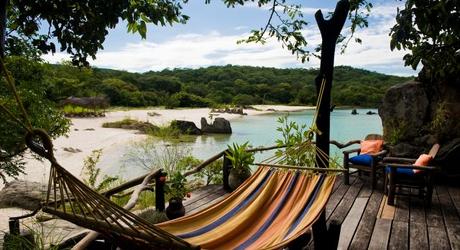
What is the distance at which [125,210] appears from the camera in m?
1.71

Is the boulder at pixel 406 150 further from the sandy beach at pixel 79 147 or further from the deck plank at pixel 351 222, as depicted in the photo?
the sandy beach at pixel 79 147

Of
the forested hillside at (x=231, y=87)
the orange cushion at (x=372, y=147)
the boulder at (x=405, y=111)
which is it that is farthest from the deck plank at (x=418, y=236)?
the forested hillside at (x=231, y=87)

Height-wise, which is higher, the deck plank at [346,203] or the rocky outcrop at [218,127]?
the deck plank at [346,203]

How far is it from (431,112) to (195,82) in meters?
43.8

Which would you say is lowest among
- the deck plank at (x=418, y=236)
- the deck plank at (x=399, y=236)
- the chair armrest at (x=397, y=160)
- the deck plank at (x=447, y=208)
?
the deck plank at (x=447, y=208)

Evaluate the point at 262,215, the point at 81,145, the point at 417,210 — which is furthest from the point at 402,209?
the point at 81,145

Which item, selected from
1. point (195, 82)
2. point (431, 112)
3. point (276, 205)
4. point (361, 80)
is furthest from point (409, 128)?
point (195, 82)

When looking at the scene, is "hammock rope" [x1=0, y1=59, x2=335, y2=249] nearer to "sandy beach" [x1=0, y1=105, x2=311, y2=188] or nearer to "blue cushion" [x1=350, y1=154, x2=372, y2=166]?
"blue cushion" [x1=350, y1=154, x2=372, y2=166]

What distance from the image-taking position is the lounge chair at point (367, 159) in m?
4.91

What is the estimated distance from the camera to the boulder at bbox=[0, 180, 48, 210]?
233 inches

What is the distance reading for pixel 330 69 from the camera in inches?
118

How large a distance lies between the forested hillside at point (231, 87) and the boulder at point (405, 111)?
24.0m

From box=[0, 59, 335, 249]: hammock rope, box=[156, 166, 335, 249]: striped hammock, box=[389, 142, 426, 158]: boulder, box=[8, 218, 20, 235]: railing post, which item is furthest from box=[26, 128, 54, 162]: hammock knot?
box=[389, 142, 426, 158]: boulder

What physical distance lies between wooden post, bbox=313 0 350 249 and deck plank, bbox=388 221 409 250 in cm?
62
